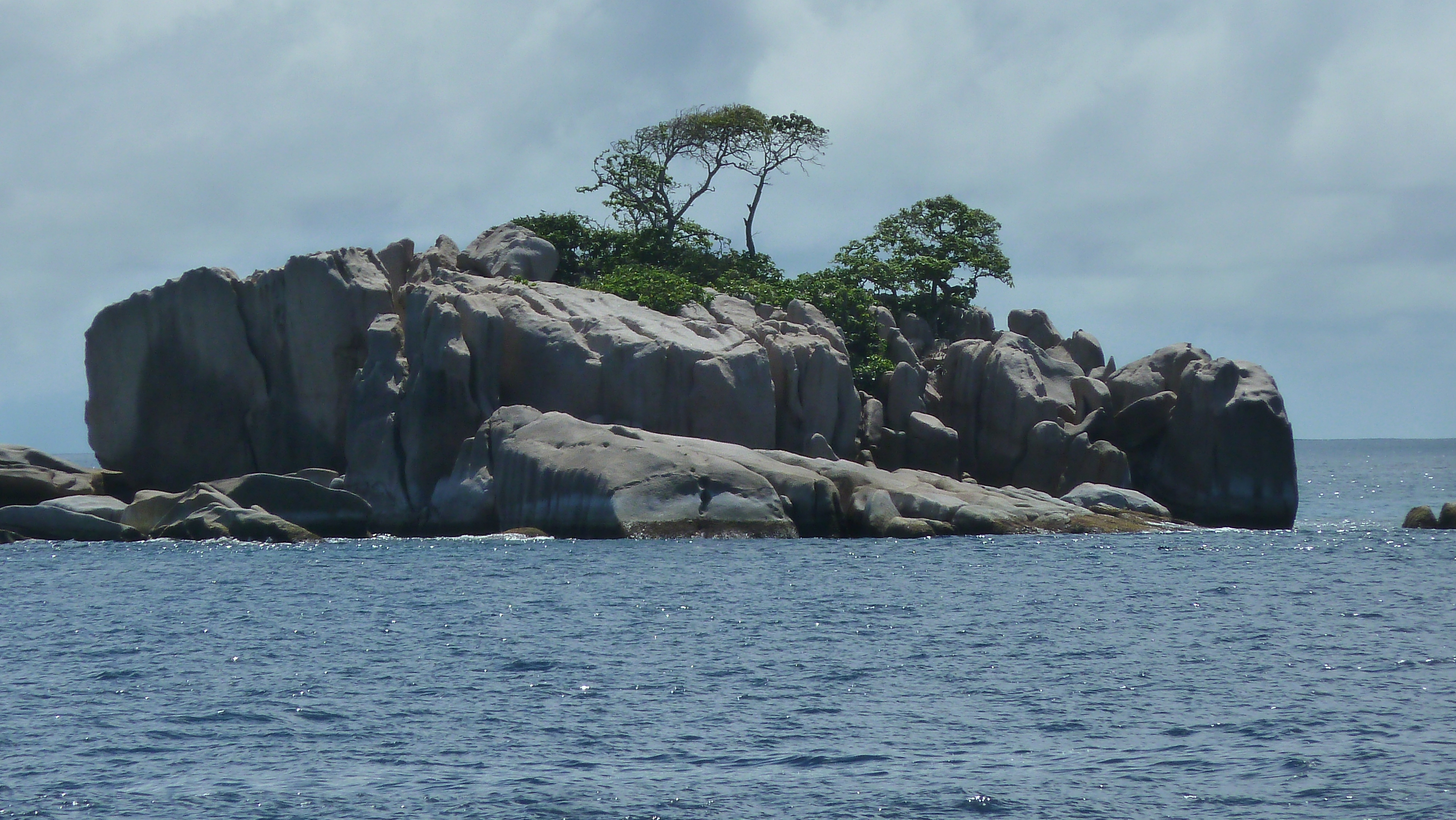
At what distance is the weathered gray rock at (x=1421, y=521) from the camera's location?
5900 centimetres

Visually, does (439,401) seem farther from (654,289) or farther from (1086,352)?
(1086,352)

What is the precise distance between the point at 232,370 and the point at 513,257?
13.2 meters

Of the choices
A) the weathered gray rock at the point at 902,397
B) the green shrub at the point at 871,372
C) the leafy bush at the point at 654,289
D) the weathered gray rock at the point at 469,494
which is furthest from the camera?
the green shrub at the point at 871,372

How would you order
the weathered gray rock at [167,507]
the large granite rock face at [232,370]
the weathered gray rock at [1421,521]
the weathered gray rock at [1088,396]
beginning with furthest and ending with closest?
the weathered gray rock at [1088,396], the weathered gray rock at [1421,521], the large granite rock face at [232,370], the weathered gray rock at [167,507]

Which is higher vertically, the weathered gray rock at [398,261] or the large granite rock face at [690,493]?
the weathered gray rock at [398,261]

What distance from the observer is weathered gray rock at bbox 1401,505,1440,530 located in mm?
59000

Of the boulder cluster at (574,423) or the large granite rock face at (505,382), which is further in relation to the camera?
the large granite rock face at (505,382)

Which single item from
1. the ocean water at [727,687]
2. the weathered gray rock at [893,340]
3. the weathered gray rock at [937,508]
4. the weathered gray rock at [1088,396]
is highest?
the weathered gray rock at [893,340]

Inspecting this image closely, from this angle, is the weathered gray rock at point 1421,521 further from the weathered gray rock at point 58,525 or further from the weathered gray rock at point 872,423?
the weathered gray rock at point 58,525

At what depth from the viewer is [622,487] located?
46.9 m

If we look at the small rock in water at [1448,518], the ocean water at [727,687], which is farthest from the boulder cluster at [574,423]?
the ocean water at [727,687]

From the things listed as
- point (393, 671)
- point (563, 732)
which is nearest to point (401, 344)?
point (393, 671)

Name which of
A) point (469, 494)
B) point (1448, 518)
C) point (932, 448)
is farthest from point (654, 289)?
point (1448, 518)

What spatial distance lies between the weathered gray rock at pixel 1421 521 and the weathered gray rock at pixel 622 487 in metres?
28.1
